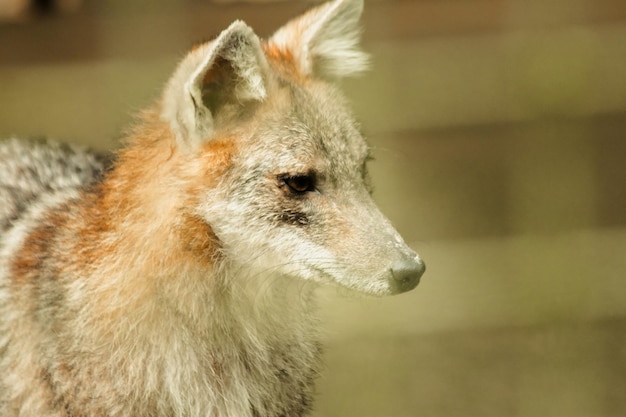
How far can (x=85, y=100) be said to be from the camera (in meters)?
5.27

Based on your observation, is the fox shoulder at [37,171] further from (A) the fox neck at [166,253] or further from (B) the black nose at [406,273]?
(B) the black nose at [406,273]

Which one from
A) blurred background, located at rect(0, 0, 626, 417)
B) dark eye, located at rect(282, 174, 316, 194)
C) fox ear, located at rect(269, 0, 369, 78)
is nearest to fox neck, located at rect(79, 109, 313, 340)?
dark eye, located at rect(282, 174, 316, 194)

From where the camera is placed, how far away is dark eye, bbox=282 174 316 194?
11.0ft

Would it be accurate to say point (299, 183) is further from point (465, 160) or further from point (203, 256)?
point (465, 160)

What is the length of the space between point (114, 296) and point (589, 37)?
2512 millimetres

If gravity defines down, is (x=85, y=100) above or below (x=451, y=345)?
above

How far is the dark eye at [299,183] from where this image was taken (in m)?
3.36

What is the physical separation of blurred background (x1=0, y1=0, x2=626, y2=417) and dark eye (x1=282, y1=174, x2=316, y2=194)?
1.13 meters

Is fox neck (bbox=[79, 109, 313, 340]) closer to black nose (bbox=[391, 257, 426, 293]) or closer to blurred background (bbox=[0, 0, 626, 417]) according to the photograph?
black nose (bbox=[391, 257, 426, 293])

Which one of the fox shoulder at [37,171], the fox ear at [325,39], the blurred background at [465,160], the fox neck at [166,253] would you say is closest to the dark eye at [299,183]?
the fox neck at [166,253]

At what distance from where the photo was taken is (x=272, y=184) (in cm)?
334

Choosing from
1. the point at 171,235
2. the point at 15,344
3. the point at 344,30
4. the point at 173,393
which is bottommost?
the point at 173,393

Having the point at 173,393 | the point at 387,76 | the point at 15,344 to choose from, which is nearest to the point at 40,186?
the point at 15,344

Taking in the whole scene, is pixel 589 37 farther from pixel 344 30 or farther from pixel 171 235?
pixel 171 235
